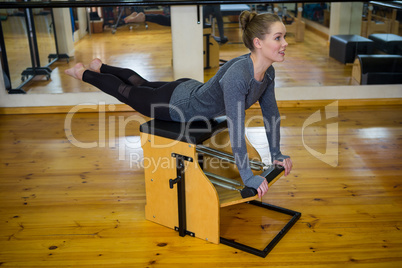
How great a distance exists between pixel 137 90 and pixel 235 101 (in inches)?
22.6

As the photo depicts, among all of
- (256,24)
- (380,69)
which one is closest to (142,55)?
(256,24)

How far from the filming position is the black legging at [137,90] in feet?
6.46

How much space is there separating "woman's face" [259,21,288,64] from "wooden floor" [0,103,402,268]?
736 millimetres

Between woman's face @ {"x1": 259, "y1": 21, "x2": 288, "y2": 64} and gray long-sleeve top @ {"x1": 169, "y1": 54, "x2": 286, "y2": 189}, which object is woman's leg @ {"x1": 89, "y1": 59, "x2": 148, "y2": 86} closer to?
gray long-sleeve top @ {"x1": 169, "y1": 54, "x2": 286, "y2": 189}

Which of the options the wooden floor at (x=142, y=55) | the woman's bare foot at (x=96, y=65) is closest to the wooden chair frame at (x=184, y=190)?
the woman's bare foot at (x=96, y=65)

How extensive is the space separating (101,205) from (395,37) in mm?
2514

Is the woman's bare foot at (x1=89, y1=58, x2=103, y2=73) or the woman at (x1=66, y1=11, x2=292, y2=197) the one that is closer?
the woman at (x1=66, y1=11, x2=292, y2=197)

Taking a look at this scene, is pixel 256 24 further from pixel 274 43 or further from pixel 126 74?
pixel 126 74

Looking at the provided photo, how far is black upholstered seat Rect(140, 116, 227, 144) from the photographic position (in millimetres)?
1752

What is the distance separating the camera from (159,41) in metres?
3.26

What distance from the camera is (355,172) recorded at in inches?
95.4

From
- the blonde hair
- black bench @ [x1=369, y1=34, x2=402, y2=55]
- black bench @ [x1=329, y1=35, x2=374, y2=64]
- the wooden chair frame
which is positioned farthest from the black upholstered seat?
black bench @ [x1=369, y1=34, x2=402, y2=55]

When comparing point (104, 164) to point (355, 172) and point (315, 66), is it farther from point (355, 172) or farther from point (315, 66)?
point (315, 66)

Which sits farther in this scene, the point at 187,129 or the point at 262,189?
the point at 187,129
